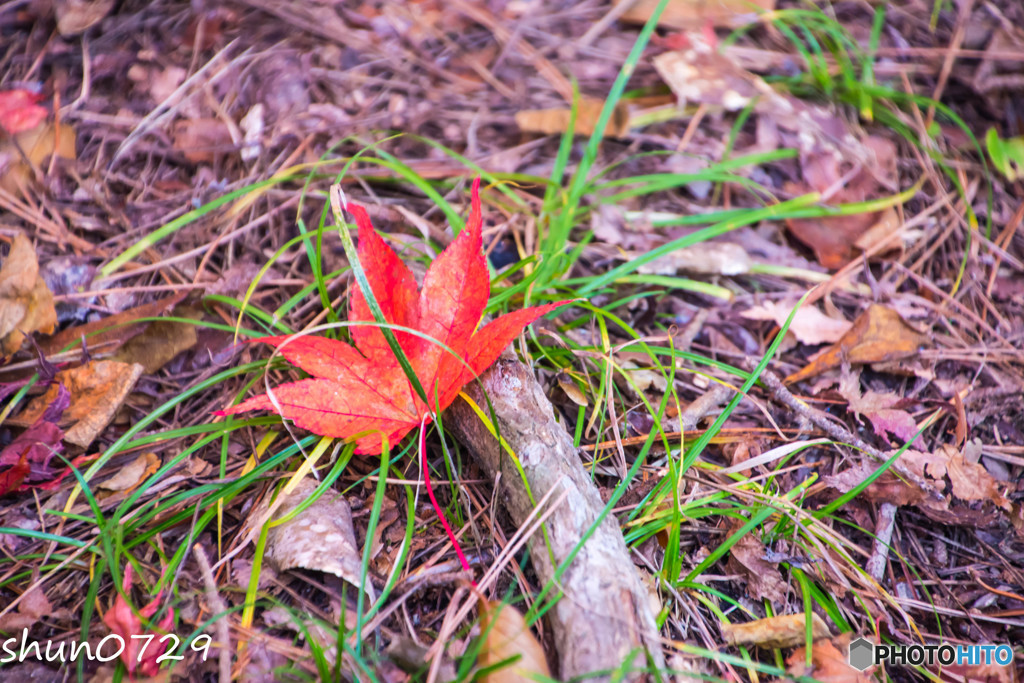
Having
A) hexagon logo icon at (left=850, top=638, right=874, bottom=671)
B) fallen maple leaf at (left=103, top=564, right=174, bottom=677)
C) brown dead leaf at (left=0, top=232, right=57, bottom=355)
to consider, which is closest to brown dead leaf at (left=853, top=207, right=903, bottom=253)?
hexagon logo icon at (left=850, top=638, right=874, bottom=671)

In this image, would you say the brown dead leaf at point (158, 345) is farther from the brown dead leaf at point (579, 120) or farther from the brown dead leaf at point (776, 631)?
the brown dead leaf at point (776, 631)

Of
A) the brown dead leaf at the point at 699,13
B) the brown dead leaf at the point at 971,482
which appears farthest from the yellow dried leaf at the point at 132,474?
the brown dead leaf at the point at 699,13

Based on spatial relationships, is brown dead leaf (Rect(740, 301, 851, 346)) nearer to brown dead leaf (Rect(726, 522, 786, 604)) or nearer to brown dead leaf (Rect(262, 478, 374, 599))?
brown dead leaf (Rect(726, 522, 786, 604))

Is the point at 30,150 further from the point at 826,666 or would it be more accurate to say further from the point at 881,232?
the point at 881,232

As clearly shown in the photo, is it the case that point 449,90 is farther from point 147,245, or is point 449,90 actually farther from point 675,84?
point 147,245

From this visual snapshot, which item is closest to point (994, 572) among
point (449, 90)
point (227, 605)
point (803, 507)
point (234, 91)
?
point (803, 507)

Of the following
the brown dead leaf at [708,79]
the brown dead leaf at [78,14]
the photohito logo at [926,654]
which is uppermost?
the brown dead leaf at [78,14]
